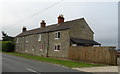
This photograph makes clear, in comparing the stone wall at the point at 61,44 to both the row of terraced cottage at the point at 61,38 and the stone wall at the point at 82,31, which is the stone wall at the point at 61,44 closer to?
the row of terraced cottage at the point at 61,38

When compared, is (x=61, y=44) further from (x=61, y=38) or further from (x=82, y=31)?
(x=82, y=31)

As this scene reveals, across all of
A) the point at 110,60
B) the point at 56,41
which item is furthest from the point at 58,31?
the point at 110,60

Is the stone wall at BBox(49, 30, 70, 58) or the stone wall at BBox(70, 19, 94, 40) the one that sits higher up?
the stone wall at BBox(70, 19, 94, 40)

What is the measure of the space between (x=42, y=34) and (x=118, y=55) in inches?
839

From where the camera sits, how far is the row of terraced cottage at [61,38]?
31.2 metres

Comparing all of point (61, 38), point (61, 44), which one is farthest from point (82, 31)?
point (61, 44)

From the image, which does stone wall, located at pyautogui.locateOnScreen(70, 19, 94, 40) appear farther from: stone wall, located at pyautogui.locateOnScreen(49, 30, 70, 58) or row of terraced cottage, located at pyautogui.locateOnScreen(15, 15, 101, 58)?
stone wall, located at pyautogui.locateOnScreen(49, 30, 70, 58)

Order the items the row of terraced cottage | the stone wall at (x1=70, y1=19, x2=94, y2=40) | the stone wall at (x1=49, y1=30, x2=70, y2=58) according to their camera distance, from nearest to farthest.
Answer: the stone wall at (x1=49, y1=30, x2=70, y2=58)
the row of terraced cottage
the stone wall at (x1=70, y1=19, x2=94, y2=40)

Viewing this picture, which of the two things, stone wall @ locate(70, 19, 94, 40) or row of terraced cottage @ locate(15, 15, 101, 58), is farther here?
stone wall @ locate(70, 19, 94, 40)

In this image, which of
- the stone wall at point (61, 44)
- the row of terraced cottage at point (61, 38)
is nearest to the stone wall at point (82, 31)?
the row of terraced cottage at point (61, 38)

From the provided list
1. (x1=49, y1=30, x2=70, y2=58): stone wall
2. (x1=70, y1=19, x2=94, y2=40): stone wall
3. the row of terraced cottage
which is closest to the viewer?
(x1=49, y1=30, x2=70, y2=58): stone wall

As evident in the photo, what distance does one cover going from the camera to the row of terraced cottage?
102ft

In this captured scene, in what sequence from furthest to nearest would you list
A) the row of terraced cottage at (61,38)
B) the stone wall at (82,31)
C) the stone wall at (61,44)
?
the stone wall at (82,31)
the row of terraced cottage at (61,38)
the stone wall at (61,44)

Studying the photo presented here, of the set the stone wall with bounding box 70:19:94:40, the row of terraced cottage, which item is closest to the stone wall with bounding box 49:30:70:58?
the row of terraced cottage
